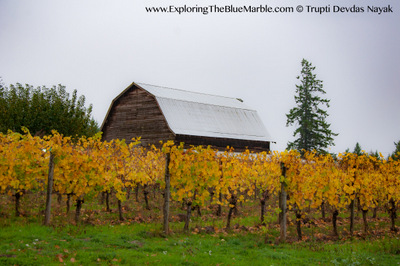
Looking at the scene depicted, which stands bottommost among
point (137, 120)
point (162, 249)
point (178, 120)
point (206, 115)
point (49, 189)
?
point (162, 249)

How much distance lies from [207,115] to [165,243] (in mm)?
28818

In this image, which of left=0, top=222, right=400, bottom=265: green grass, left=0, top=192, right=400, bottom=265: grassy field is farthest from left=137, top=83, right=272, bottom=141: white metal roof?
left=0, top=222, right=400, bottom=265: green grass

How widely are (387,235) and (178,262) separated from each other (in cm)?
914

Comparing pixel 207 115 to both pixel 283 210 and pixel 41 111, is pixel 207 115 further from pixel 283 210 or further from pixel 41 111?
pixel 283 210

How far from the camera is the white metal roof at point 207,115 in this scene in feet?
120

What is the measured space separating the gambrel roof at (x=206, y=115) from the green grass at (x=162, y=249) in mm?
21912

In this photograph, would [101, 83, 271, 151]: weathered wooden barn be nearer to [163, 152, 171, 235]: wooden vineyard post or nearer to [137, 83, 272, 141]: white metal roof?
[137, 83, 272, 141]: white metal roof

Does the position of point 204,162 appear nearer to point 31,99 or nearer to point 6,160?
point 6,160

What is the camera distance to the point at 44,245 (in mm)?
10500

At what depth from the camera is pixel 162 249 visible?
11.1 m

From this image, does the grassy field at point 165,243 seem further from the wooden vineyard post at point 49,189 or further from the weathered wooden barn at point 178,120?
the weathered wooden barn at point 178,120

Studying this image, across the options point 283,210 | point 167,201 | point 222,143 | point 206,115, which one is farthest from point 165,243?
point 206,115

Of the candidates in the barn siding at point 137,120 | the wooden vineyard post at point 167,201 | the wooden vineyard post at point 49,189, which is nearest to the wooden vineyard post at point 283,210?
the wooden vineyard post at point 167,201

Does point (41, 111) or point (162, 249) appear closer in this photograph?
point (162, 249)
